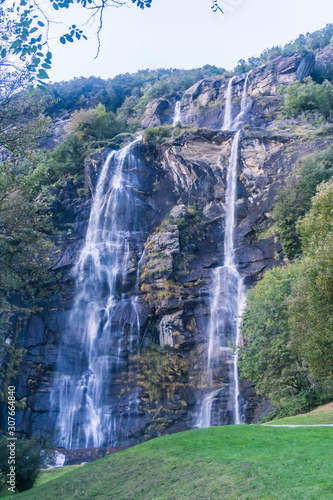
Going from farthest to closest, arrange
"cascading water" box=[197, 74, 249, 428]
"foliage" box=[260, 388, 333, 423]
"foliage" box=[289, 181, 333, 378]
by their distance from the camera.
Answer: "cascading water" box=[197, 74, 249, 428] < "foliage" box=[260, 388, 333, 423] < "foliage" box=[289, 181, 333, 378]

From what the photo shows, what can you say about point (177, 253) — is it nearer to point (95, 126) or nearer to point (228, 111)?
point (95, 126)

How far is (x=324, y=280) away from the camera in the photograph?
13.9 m

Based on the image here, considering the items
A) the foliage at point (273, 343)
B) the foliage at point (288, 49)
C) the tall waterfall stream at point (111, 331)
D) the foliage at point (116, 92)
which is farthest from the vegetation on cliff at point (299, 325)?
the foliage at point (288, 49)

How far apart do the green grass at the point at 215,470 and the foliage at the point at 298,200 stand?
1837 centimetres

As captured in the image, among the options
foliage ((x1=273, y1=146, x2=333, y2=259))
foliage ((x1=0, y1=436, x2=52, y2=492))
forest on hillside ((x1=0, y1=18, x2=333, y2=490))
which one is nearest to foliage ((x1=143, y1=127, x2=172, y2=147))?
forest on hillside ((x1=0, y1=18, x2=333, y2=490))

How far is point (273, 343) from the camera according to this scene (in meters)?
20.5

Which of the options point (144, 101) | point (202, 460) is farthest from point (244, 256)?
point (144, 101)

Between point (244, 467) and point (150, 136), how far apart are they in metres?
38.4

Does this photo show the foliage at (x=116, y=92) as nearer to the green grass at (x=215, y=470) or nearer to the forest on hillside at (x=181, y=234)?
the forest on hillside at (x=181, y=234)

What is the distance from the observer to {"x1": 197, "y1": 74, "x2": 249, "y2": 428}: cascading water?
2647cm

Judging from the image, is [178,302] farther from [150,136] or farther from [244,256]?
[150,136]

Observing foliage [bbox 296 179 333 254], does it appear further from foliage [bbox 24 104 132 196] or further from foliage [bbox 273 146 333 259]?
foliage [bbox 24 104 132 196]

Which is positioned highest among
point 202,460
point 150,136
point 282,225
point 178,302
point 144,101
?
point 144,101

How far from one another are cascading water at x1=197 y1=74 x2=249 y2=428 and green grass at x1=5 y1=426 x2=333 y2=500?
12378mm
